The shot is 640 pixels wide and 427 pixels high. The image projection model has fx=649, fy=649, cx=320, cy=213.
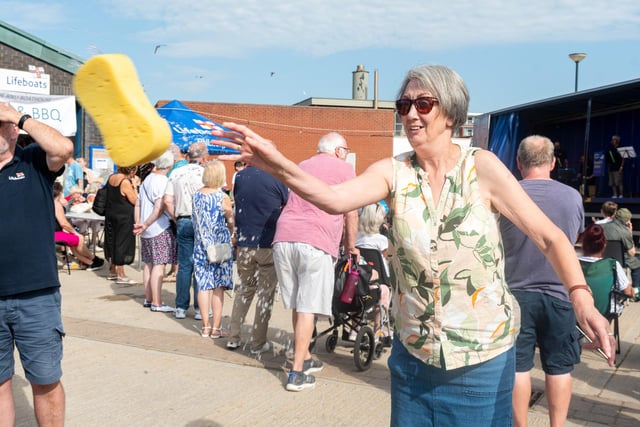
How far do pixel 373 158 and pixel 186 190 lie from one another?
32.8 m

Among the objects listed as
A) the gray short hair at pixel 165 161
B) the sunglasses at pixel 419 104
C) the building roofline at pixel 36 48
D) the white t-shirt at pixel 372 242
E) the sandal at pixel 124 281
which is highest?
the building roofline at pixel 36 48

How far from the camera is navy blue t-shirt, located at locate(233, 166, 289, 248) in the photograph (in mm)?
6039

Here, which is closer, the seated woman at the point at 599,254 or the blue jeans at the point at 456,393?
the blue jeans at the point at 456,393

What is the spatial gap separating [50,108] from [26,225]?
12596mm

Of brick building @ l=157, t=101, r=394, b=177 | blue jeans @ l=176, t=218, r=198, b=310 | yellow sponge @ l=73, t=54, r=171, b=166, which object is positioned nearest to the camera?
yellow sponge @ l=73, t=54, r=171, b=166

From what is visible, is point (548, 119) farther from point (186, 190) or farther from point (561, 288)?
point (561, 288)

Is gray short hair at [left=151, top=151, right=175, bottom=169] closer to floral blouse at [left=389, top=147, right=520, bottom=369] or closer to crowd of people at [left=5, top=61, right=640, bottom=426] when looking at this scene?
crowd of people at [left=5, top=61, right=640, bottom=426]

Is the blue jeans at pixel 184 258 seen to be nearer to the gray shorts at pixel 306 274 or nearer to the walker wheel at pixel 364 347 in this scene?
the gray shorts at pixel 306 274

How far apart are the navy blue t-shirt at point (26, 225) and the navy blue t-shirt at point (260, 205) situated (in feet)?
8.76

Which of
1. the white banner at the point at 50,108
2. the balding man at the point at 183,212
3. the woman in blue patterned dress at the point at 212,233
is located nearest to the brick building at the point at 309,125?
the white banner at the point at 50,108

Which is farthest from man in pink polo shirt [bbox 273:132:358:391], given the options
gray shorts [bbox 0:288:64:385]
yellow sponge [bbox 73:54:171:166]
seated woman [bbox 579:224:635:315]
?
yellow sponge [bbox 73:54:171:166]

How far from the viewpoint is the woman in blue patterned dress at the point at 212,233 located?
6.76 m

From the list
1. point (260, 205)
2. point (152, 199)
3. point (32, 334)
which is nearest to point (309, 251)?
point (260, 205)

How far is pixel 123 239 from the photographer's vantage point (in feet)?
33.9
